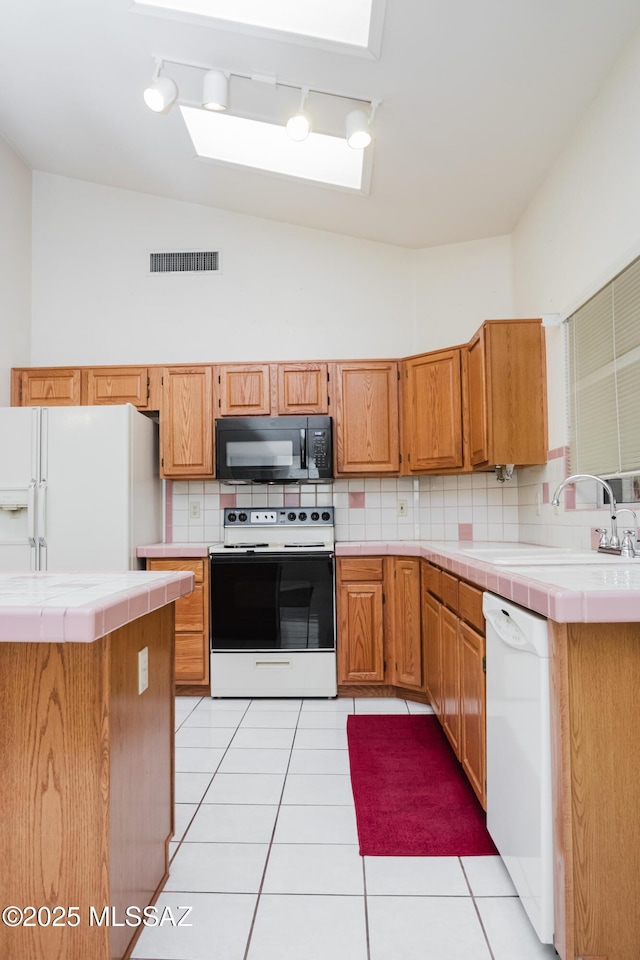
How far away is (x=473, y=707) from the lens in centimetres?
207

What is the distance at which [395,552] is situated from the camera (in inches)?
136

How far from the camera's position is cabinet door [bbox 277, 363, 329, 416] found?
377 cm

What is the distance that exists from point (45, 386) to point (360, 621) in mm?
2522

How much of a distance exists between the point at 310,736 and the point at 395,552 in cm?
113

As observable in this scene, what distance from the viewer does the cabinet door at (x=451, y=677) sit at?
2357 millimetres

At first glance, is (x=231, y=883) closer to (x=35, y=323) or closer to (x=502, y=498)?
(x=502, y=498)

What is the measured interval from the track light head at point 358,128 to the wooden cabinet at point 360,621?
2.17m

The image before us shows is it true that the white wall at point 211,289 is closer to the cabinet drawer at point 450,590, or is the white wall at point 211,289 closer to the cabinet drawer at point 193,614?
the cabinet drawer at point 193,614

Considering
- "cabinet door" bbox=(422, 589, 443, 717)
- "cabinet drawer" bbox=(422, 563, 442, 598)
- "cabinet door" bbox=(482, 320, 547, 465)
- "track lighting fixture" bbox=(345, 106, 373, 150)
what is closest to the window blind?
"cabinet door" bbox=(482, 320, 547, 465)

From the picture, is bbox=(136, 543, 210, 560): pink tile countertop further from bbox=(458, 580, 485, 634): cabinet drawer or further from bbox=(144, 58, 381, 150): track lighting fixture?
bbox=(144, 58, 381, 150): track lighting fixture

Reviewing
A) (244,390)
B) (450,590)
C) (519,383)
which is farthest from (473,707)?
(244,390)

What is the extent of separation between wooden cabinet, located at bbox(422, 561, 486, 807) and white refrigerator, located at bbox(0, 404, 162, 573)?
5.83 ft

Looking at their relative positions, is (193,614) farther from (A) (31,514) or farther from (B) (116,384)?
(B) (116,384)

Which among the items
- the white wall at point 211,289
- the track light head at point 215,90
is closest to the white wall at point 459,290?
the white wall at point 211,289
